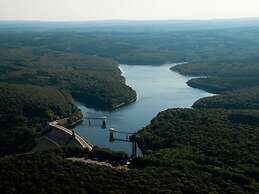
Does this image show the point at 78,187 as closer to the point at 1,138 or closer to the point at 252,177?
the point at 252,177

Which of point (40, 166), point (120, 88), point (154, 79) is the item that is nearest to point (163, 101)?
point (120, 88)

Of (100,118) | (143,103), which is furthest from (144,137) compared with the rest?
(143,103)

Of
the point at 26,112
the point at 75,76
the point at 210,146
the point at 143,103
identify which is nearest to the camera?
the point at 210,146

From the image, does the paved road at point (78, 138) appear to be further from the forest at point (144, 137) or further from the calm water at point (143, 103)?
the calm water at point (143, 103)

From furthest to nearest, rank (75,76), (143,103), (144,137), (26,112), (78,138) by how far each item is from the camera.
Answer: (75,76)
(143,103)
(26,112)
(78,138)
(144,137)

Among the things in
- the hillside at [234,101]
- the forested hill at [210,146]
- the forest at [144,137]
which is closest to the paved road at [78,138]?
the forest at [144,137]

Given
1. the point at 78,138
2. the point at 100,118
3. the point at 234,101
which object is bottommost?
the point at 100,118

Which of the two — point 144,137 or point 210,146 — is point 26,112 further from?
point 210,146

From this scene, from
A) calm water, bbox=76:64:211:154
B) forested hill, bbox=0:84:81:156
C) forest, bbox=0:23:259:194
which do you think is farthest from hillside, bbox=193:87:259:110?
forested hill, bbox=0:84:81:156

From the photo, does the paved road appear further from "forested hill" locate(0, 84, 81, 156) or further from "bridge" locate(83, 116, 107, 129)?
"bridge" locate(83, 116, 107, 129)
